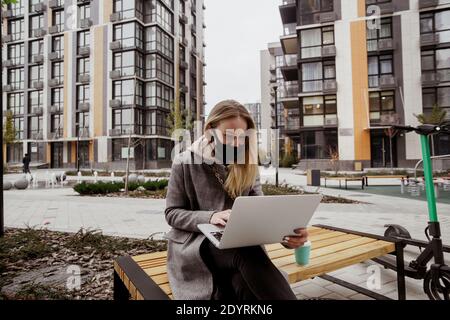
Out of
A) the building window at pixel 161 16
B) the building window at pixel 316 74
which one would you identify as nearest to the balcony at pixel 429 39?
the building window at pixel 316 74

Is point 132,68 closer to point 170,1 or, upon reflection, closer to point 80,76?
point 80,76

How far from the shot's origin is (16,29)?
1485 inches

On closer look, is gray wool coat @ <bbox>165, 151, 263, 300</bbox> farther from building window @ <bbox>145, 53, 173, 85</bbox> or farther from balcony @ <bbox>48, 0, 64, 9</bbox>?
balcony @ <bbox>48, 0, 64, 9</bbox>

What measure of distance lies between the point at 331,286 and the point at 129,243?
7.89 ft

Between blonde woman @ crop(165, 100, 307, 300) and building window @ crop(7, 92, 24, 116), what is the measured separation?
42917 mm

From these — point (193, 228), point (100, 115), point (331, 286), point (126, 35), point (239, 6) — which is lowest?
point (331, 286)

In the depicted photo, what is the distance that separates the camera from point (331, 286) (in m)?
2.81

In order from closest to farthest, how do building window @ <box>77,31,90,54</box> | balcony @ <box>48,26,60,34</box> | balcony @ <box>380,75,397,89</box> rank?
balcony @ <box>380,75,397,89</box>, building window @ <box>77,31,90,54</box>, balcony @ <box>48,26,60,34</box>

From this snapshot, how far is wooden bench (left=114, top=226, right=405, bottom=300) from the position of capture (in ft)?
5.12

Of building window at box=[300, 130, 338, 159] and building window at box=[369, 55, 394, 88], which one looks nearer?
building window at box=[369, 55, 394, 88]

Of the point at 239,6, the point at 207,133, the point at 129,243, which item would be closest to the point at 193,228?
the point at 207,133

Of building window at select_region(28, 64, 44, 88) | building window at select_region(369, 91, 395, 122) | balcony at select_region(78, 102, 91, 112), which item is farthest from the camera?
building window at select_region(28, 64, 44, 88)

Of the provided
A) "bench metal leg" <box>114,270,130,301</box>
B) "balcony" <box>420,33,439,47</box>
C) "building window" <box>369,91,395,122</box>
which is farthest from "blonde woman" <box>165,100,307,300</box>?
"balcony" <box>420,33,439,47</box>

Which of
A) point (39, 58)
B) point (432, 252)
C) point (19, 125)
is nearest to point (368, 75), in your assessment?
point (432, 252)
